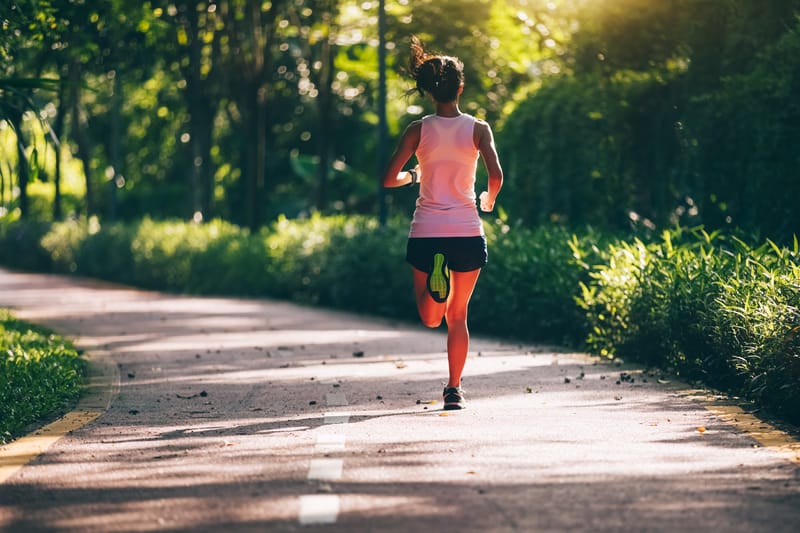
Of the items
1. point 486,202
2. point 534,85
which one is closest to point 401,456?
point 486,202

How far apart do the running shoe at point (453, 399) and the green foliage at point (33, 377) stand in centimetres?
262

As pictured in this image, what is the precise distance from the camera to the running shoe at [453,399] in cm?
933

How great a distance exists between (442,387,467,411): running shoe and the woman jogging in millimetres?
544

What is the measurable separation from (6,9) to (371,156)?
34.6 meters

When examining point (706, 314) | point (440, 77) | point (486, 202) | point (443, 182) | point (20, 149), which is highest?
point (440, 77)

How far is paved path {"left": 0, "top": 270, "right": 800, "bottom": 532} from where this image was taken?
5973 mm

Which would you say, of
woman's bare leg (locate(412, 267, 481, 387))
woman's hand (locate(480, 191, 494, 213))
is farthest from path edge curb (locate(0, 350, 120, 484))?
woman's hand (locate(480, 191, 494, 213))

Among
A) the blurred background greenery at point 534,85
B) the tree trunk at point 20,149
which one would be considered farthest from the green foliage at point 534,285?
the tree trunk at point 20,149

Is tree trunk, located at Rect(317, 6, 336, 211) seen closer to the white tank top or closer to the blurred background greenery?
the blurred background greenery

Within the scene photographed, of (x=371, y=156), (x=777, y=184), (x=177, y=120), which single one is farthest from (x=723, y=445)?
(x=177, y=120)

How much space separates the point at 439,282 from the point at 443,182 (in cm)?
62

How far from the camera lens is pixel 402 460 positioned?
723 centimetres

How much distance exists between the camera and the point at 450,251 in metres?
8.99

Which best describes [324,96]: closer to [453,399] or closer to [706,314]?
[706,314]
